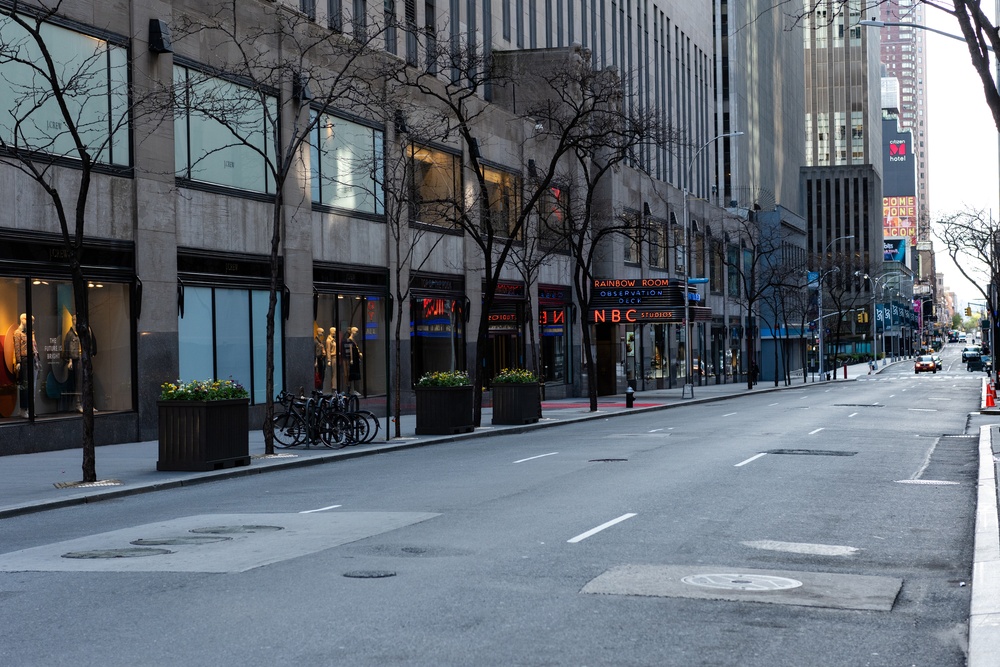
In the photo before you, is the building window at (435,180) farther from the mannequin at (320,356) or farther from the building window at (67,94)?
the building window at (67,94)

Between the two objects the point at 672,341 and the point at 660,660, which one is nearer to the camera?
the point at 660,660

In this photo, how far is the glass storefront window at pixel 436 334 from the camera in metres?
39.3

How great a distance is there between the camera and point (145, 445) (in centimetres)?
2556

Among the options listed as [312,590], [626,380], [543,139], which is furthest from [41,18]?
[626,380]

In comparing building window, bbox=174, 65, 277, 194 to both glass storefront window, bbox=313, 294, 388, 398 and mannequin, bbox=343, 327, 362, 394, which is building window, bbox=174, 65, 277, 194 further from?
mannequin, bbox=343, 327, 362, 394

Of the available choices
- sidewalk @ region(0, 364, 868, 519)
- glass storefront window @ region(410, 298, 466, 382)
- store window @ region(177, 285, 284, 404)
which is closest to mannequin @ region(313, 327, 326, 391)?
store window @ region(177, 285, 284, 404)

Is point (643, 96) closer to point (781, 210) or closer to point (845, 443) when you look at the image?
point (781, 210)

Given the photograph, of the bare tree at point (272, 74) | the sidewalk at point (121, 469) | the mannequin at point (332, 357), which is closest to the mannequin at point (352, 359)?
the mannequin at point (332, 357)

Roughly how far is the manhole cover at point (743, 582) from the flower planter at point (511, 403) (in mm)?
23326

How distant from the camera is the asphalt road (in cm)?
741

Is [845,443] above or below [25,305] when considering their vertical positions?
below

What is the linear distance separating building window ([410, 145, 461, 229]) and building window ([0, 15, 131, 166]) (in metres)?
13.4

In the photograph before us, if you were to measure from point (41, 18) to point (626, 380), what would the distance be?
4507 centimetres

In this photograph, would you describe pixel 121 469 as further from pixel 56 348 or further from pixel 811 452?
pixel 811 452
